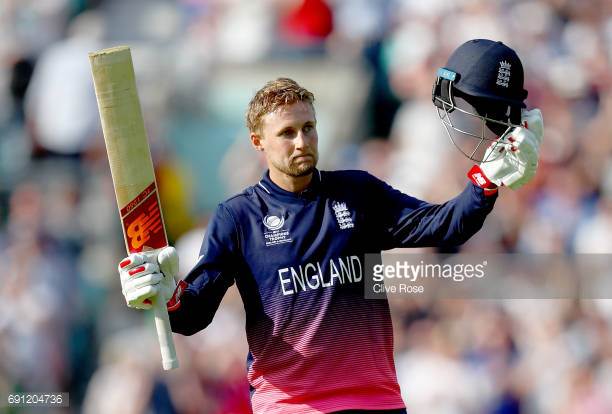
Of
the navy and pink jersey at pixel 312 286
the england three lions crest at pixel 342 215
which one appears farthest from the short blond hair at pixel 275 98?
the england three lions crest at pixel 342 215

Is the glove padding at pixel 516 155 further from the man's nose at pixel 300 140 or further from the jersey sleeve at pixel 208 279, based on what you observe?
the jersey sleeve at pixel 208 279

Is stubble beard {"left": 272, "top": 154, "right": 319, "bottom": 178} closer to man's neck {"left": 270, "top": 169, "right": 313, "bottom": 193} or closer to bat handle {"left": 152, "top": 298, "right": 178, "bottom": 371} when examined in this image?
man's neck {"left": 270, "top": 169, "right": 313, "bottom": 193}

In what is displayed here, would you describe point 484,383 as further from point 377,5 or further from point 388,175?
point 377,5

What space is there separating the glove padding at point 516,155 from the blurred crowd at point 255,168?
3.53 metres

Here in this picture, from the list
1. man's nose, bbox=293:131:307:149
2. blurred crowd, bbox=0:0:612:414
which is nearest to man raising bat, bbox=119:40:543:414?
man's nose, bbox=293:131:307:149

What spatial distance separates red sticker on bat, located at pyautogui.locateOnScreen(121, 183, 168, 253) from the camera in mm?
4934

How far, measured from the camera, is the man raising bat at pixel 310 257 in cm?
479

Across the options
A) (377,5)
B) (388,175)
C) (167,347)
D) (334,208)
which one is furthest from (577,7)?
(167,347)

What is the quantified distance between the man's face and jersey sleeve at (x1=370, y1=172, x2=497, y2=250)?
37 cm

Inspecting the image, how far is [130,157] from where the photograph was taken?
16.1 feet

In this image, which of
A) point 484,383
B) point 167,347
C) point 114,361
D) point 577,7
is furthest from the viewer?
point 577,7

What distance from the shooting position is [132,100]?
4.88 m

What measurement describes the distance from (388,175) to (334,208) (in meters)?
3.88

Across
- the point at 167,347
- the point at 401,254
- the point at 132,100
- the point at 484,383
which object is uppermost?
the point at 132,100
